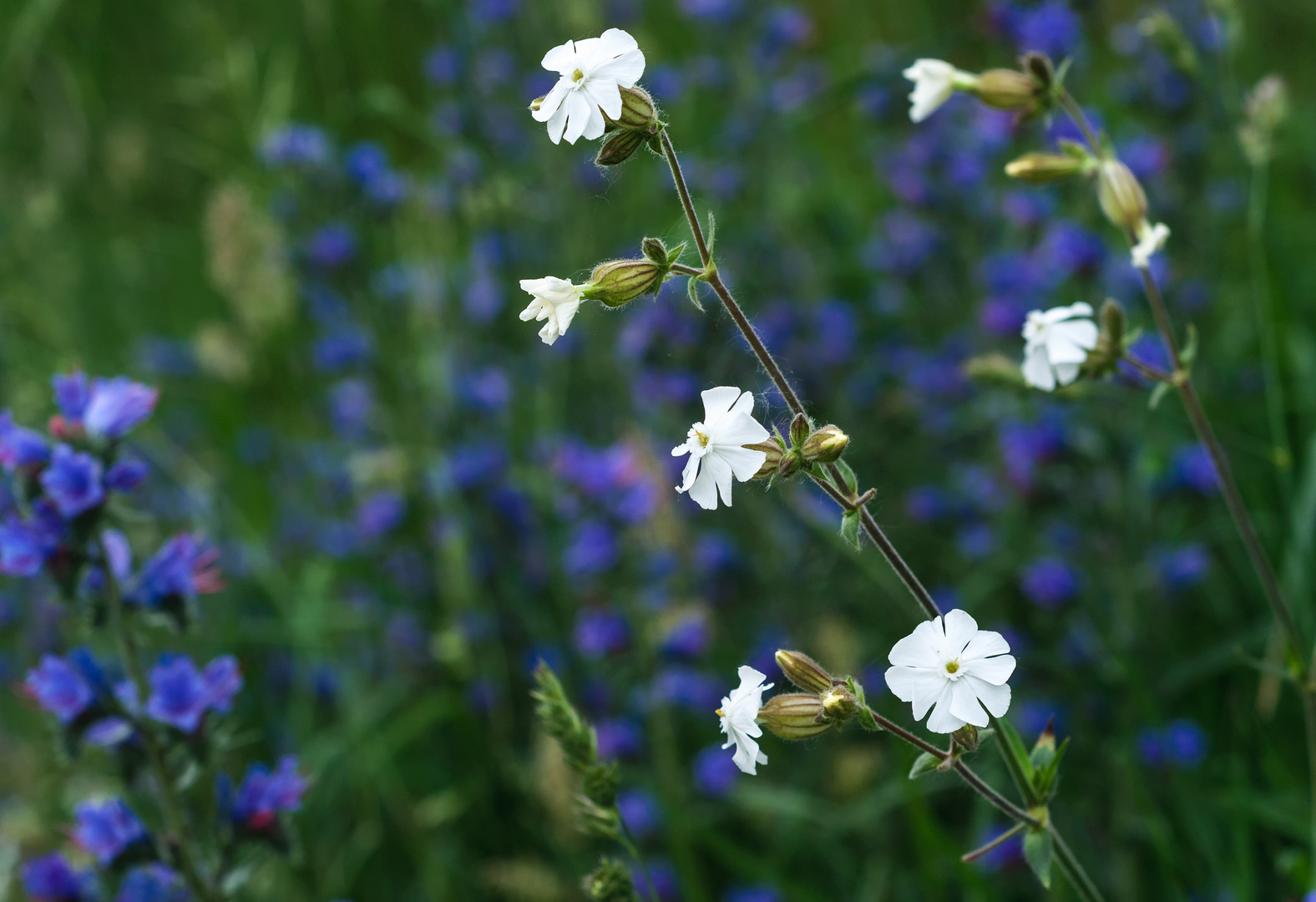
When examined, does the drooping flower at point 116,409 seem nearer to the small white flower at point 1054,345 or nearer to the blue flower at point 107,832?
the blue flower at point 107,832

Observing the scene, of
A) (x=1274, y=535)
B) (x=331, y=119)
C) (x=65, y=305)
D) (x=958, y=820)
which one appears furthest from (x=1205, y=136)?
(x=65, y=305)

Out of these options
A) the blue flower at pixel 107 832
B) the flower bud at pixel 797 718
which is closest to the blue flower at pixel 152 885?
the blue flower at pixel 107 832

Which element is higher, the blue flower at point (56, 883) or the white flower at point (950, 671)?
the white flower at point (950, 671)

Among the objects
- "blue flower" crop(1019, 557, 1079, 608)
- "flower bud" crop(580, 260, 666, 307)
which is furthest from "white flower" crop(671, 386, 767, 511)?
"blue flower" crop(1019, 557, 1079, 608)

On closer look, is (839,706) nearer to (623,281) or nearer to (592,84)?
(623,281)

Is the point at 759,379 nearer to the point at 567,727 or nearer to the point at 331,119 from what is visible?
the point at 331,119

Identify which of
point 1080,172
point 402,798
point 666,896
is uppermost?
point 1080,172
